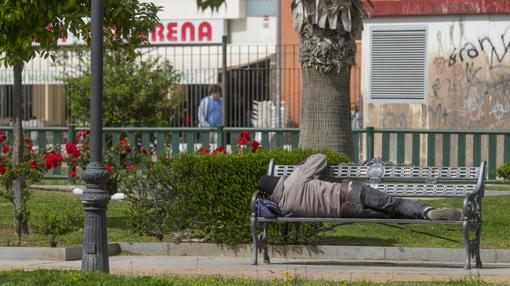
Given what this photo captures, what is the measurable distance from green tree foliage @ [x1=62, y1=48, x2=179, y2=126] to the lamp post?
1483 cm

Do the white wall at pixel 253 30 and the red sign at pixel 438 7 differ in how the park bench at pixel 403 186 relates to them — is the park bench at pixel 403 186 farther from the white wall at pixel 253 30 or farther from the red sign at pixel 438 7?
the white wall at pixel 253 30

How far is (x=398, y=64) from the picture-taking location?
2416 centimetres

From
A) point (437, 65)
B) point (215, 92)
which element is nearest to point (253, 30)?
point (215, 92)

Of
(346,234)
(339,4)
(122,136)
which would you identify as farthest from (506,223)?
(122,136)

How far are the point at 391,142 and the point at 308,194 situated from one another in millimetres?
8586

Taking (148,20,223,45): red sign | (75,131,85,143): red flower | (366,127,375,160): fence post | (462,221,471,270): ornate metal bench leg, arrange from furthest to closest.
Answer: (148,20,223,45): red sign → (366,127,375,160): fence post → (75,131,85,143): red flower → (462,221,471,270): ornate metal bench leg

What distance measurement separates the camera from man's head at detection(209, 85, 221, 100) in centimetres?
2625

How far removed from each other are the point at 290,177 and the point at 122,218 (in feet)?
13.1

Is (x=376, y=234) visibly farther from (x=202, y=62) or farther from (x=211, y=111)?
(x=202, y=62)

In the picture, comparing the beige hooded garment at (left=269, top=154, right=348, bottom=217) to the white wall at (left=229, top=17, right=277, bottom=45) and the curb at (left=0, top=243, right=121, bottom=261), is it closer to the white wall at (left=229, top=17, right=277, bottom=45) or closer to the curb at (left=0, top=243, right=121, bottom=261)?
the curb at (left=0, top=243, right=121, bottom=261)

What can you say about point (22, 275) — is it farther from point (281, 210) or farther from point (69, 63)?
point (69, 63)

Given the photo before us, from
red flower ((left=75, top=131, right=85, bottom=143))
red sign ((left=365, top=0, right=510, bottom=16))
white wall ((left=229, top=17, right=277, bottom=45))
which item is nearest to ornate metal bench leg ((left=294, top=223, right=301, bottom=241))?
red flower ((left=75, top=131, right=85, bottom=143))

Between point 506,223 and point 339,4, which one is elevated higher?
point 339,4

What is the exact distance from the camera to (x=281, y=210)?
39.9 feet
